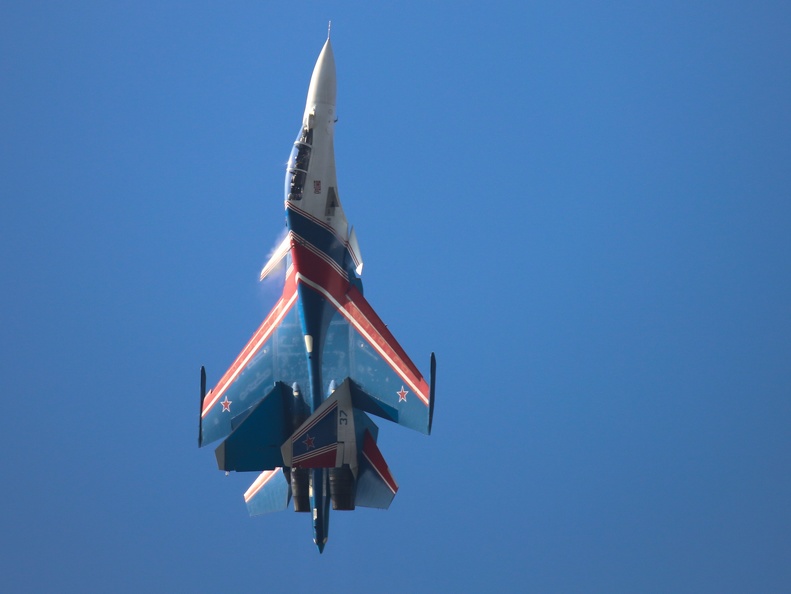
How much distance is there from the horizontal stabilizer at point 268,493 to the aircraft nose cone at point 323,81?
19.9ft

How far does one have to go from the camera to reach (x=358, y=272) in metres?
24.6

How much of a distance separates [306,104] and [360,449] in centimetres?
571

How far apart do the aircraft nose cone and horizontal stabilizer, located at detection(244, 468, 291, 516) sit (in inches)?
239

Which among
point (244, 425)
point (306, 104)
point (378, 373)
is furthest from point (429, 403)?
point (306, 104)

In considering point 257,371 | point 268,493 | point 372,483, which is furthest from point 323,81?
point 268,493

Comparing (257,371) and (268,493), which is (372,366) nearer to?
(257,371)

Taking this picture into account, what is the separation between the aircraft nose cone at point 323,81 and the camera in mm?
24438

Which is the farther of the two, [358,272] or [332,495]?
[358,272]

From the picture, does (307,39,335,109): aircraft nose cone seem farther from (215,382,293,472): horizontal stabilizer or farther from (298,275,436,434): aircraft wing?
(215,382,293,472): horizontal stabilizer

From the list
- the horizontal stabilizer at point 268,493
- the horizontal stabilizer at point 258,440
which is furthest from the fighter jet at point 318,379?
the horizontal stabilizer at point 268,493

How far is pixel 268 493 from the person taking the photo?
24828 mm

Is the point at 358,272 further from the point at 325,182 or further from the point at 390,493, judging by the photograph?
the point at 390,493

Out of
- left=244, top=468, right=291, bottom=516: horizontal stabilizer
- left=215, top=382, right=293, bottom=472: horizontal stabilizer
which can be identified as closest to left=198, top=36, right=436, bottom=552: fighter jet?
left=215, top=382, right=293, bottom=472: horizontal stabilizer

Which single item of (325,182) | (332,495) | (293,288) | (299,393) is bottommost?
(332,495)
